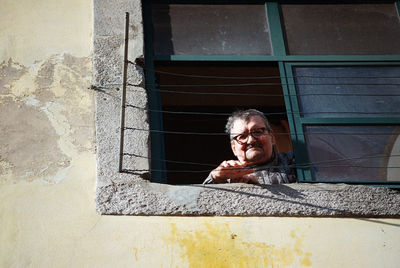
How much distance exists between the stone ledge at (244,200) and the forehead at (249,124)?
0.91 meters

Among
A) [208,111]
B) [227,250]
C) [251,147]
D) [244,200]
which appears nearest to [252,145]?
[251,147]

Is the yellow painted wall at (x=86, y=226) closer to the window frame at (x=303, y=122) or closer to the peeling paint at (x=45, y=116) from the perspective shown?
the peeling paint at (x=45, y=116)

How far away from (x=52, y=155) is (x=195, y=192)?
0.84 meters

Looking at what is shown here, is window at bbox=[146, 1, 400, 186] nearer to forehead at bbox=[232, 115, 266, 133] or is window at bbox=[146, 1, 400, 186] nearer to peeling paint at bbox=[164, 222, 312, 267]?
forehead at bbox=[232, 115, 266, 133]

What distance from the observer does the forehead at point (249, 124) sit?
15.2 feet

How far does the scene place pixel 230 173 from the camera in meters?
4.13

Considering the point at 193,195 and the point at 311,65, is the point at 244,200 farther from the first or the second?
the point at 311,65

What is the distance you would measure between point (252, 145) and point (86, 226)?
57.1 inches

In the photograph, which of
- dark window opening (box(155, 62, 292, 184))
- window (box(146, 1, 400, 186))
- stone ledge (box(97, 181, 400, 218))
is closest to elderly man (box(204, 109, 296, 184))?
window (box(146, 1, 400, 186))

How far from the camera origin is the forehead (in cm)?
464

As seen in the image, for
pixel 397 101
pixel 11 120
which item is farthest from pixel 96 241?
pixel 397 101

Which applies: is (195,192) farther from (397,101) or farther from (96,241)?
(397,101)

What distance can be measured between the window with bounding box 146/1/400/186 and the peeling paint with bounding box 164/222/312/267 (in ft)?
1.89

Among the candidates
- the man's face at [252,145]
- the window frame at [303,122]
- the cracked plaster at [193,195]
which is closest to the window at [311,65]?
the window frame at [303,122]
